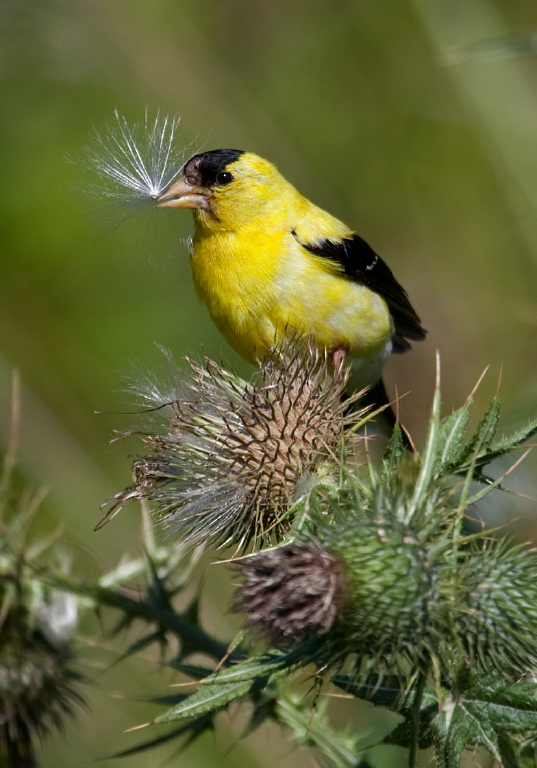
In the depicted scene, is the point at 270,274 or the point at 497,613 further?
the point at 270,274

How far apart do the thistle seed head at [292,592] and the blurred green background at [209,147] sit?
260 centimetres

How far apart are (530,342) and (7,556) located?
2.90m

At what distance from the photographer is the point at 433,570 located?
170 centimetres

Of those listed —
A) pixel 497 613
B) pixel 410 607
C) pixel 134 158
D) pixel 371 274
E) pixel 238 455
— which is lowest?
pixel 497 613

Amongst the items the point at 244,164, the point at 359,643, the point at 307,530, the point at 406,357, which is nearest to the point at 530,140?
the point at 244,164

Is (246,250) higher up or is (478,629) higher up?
(246,250)

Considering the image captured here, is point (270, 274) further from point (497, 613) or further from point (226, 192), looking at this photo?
point (497, 613)

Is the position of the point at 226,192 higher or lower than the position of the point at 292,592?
higher

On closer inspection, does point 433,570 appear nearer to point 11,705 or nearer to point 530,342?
point 11,705

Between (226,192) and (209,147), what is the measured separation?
151 centimetres

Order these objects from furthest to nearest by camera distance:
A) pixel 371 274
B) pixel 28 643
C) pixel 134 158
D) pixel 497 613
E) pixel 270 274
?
pixel 371 274 → pixel 270 274 → pixel 134 158 → pixel 28 643 → pixel 497 613

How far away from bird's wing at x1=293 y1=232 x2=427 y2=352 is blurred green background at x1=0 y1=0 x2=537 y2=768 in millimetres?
714

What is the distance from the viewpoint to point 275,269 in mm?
2967

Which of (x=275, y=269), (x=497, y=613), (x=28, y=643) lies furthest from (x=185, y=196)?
(x=497, y=613)
